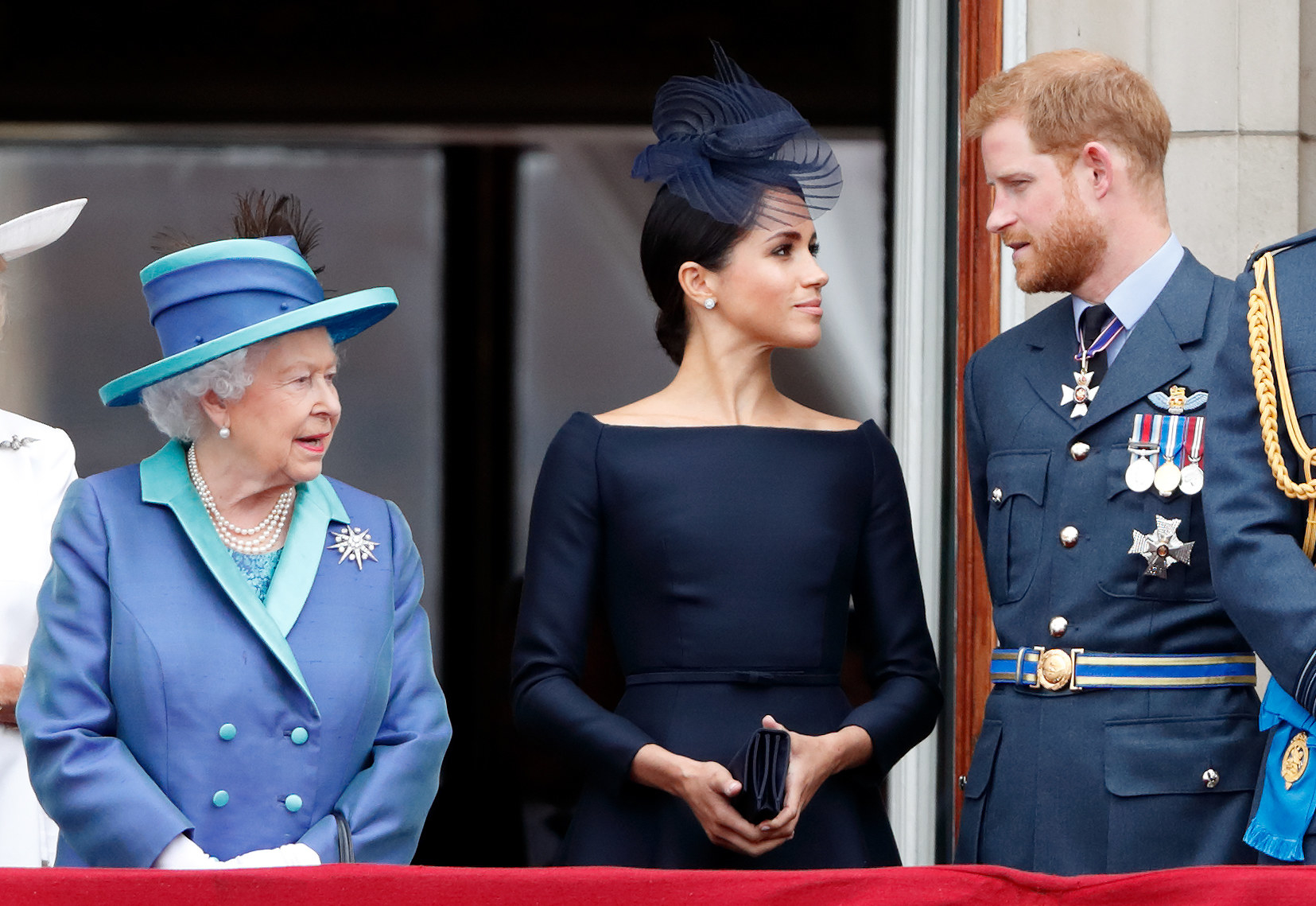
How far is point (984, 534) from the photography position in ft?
9.41

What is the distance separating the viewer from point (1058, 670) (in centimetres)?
260

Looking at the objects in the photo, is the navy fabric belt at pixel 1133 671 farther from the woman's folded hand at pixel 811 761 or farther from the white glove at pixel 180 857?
the white glove at pixel 180 857

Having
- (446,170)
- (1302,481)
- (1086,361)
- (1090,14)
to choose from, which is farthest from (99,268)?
(1302,481)

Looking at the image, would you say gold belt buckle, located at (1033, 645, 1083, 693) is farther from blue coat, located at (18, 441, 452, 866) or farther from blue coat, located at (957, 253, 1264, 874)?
blue coat, located at (18, 441, 452, 866)

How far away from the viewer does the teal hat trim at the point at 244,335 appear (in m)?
2.41

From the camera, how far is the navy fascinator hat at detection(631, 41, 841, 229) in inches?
111

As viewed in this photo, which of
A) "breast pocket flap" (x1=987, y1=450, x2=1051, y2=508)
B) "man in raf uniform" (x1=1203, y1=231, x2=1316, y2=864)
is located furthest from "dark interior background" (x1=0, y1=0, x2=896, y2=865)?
"man in raf uniform" (x1=1203, y1=231, x2=1316, y2=864)

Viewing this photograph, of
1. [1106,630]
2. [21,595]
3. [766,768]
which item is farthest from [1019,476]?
[21,595]

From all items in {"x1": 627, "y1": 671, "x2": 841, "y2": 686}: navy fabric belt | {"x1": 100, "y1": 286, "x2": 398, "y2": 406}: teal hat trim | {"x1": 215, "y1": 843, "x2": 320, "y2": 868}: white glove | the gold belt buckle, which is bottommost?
{"x1": 215, "y1": 843, "x2": 320, "y2": 868}: white glove

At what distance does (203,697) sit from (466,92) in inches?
145

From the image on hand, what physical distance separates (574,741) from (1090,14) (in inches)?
72.2

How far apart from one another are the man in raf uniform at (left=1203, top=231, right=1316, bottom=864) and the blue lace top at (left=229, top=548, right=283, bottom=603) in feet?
4.17

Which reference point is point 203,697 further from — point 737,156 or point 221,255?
point 737,156

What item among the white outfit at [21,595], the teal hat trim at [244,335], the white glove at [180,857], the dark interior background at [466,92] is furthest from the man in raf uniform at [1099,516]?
the dark interior background at [466,92]
